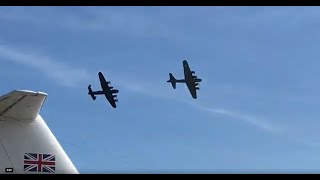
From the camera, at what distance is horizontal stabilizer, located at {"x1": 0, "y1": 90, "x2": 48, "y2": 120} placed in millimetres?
8531

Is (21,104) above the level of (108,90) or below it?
below

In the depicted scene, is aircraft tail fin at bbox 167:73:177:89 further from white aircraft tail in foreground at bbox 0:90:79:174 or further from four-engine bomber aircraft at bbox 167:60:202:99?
white aircraft tail in foreground at bbox 0:90:79:174

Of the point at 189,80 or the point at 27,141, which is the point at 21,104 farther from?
the point at 189,80

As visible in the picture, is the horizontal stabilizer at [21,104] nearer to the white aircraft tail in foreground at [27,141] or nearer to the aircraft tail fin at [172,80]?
the white aircraft tail in foreground at [27,141]

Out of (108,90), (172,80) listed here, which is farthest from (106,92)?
(172,80)

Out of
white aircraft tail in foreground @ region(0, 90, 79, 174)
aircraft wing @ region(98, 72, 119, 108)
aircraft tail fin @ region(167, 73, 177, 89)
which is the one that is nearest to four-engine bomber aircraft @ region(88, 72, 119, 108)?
aircraft wing @ region(98, 72, 119, 108)

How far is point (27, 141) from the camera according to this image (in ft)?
33.2

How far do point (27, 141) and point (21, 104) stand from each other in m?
1.42

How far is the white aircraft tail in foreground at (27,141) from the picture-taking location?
30.6ft
